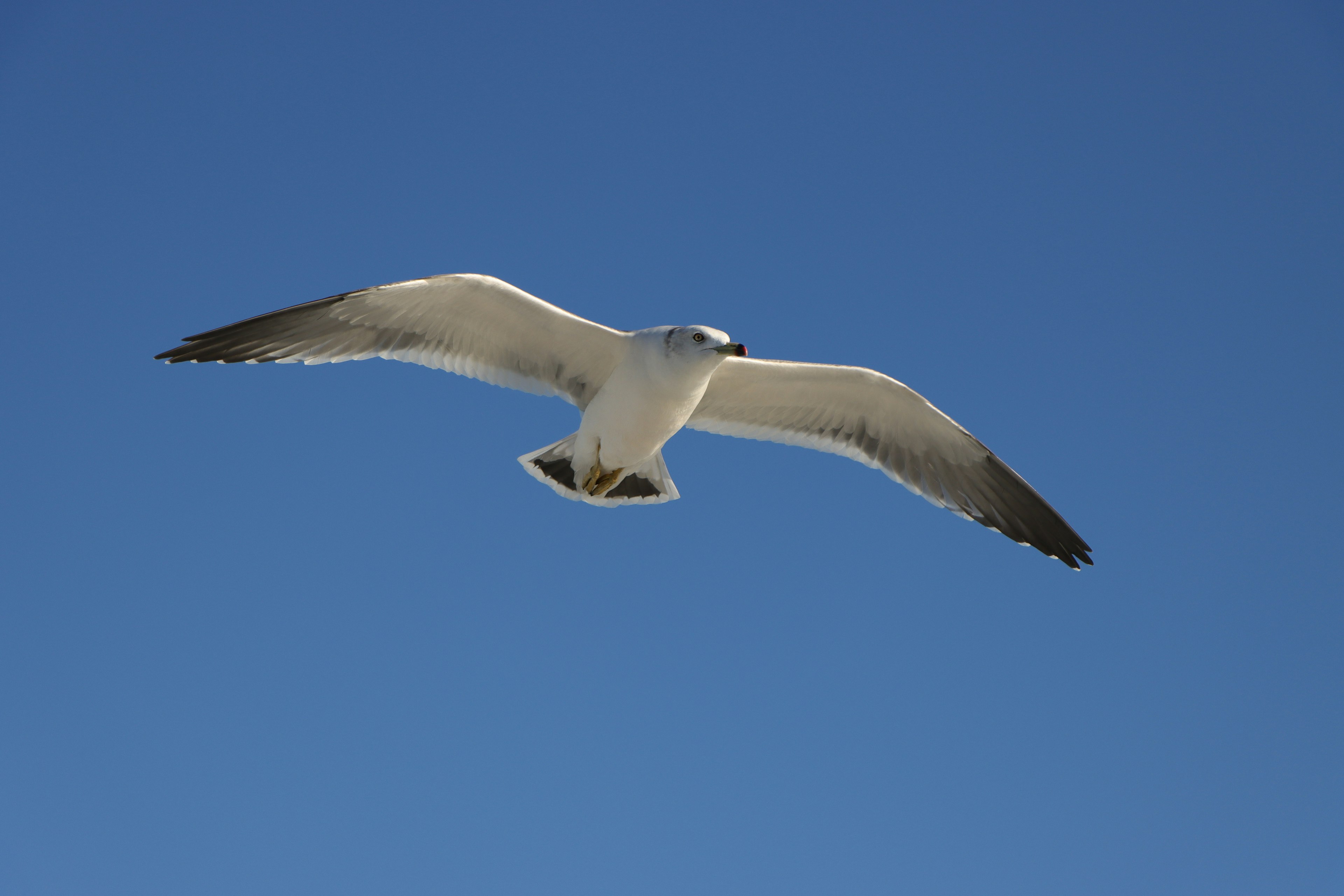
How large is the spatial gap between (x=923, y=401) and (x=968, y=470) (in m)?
0.93

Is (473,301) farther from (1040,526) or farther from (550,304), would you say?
(1040,526)

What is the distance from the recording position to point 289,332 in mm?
7785

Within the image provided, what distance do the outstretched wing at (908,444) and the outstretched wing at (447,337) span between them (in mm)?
1237

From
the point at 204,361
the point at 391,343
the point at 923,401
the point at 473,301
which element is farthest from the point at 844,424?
the point at 204,361

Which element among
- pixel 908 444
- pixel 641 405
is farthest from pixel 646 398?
pixel 908 444

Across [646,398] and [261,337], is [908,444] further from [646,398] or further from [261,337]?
[261,337]

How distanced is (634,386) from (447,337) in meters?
1.75

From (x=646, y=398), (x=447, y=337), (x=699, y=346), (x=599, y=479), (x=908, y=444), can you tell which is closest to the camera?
(x=699, y=346)

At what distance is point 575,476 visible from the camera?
8.66 m

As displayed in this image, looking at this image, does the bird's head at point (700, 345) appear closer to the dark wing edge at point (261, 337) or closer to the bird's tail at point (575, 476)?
the bird's tail at point (575, 476)

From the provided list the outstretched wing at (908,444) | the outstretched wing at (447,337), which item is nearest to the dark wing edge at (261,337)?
the outstretched wing at (447,337)

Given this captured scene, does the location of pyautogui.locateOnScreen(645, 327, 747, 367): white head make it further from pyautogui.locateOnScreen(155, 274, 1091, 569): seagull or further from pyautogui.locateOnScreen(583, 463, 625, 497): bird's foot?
pyautogui.locateOnScreen(583, 463, 625, 497): bird's foot

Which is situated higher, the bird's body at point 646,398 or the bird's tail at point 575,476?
the bird's body at point 646,398

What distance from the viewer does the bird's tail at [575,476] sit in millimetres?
8648
